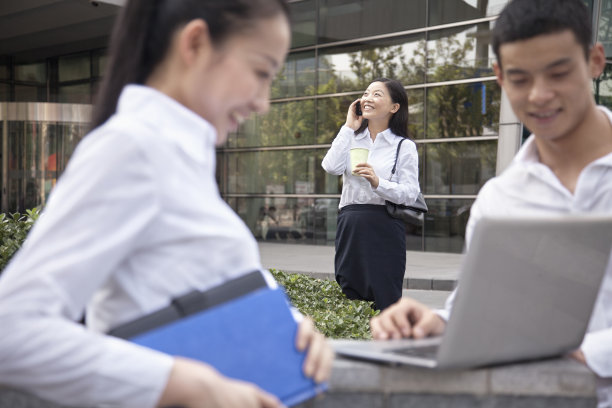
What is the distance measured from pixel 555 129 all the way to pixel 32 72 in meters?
24.3

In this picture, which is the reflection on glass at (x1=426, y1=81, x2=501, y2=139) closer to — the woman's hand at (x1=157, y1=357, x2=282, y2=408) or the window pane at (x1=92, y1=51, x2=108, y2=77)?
the window pane at (x1=92, y1=51, x2=108, y2=77)

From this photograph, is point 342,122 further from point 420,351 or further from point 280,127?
point 420,351

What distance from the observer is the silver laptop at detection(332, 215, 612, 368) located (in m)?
1.34

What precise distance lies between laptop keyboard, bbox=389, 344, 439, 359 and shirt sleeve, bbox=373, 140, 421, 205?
12.2 feet

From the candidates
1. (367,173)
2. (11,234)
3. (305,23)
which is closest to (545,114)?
(367,173)

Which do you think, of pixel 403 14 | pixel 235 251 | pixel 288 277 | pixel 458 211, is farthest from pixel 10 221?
pixel 403 14

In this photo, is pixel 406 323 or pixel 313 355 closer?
pixel 313 355

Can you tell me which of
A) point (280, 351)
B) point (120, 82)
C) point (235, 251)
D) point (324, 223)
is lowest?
point (324, 223)

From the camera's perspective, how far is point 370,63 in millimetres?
15609

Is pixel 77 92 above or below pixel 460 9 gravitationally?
below

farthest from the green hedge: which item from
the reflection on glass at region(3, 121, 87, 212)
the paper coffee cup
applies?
the reflection on glass at region(3, 121, 87, 212)

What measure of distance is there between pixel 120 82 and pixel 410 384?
84cm

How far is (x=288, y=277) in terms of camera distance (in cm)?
717

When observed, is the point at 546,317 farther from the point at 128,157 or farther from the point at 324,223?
the point at 324,223
